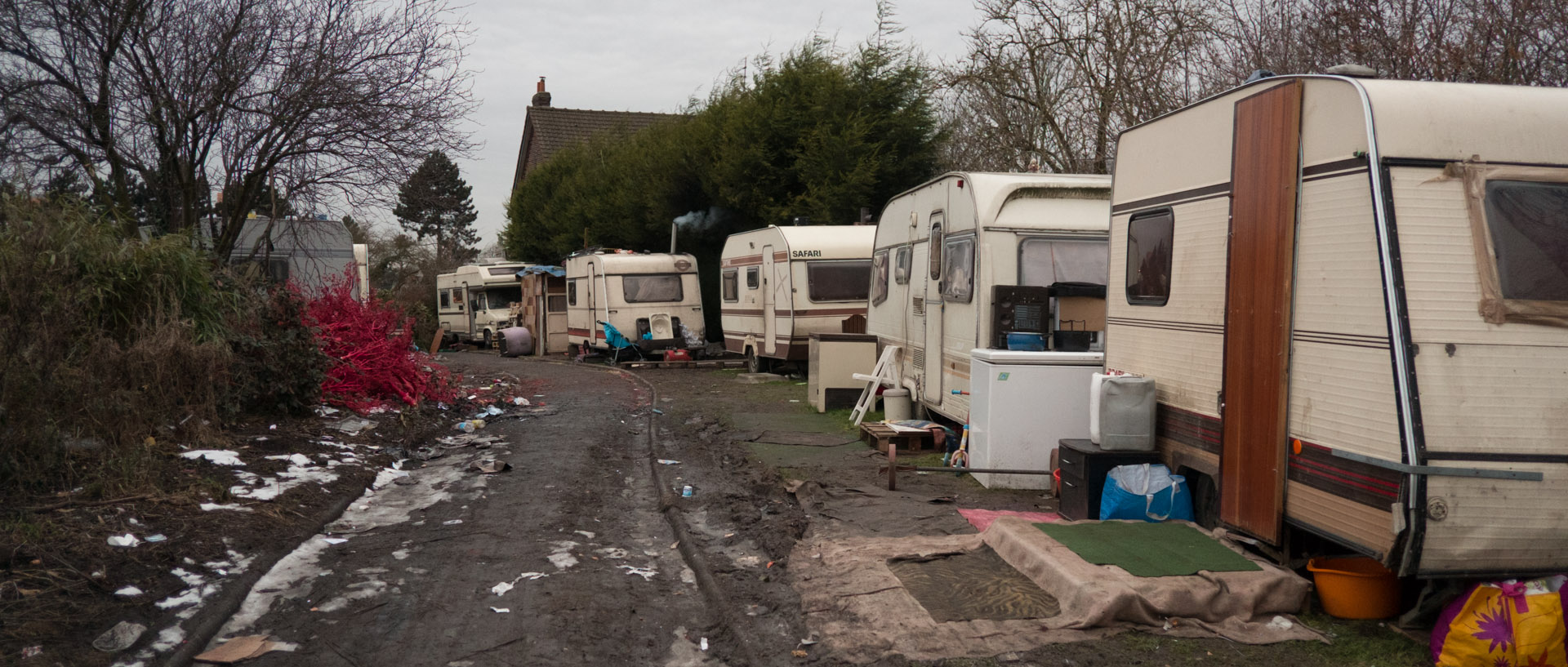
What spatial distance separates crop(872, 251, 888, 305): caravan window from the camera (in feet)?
41.1

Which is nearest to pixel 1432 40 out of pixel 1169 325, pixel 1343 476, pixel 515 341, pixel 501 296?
pixel 1169 325

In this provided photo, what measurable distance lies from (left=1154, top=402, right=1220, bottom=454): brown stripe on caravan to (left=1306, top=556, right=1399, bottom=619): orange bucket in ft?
3.37

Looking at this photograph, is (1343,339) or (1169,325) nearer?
(1343,339)

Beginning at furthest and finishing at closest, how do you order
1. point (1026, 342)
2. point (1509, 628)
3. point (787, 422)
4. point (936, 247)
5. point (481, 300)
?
1. point (481, 300)
2. point (787, 422)
3. point (936, 247)
4. point (1026, 342)
5. point (1509, 628)

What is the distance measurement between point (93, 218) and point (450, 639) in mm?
6612

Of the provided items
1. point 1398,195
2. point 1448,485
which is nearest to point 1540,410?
point 1448,485

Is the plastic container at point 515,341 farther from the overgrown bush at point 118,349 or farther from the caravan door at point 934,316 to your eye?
the caravan door at point 934,316

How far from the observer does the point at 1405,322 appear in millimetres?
4184

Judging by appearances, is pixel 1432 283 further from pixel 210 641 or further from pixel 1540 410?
pixel 210 641

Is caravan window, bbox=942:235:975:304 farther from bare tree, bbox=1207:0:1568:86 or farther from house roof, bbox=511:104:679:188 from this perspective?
house roof, bbox=511:104:679:188

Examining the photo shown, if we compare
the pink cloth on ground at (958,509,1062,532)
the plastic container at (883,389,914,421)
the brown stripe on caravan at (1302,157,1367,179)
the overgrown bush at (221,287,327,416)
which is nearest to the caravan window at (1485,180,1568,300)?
the brown stripe on caravan at (1302,157,1367,179)

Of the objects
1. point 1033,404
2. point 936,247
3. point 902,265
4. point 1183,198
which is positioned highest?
point 1183,198

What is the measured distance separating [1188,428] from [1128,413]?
1.33ft

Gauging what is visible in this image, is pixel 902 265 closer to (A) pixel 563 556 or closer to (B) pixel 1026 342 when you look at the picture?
(B) pixel 1026 342
